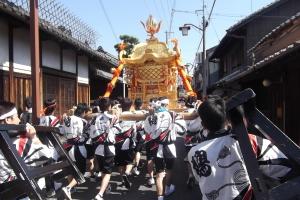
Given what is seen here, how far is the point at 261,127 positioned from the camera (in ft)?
4.53

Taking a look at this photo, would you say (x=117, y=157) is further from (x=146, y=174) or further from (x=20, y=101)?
(x=20, y=101)

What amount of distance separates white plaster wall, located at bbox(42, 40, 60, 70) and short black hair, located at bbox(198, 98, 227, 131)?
6.49 m

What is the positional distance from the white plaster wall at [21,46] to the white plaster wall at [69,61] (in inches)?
85.0

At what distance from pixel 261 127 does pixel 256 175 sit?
271 mm

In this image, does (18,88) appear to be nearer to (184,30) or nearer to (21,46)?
(21,46)

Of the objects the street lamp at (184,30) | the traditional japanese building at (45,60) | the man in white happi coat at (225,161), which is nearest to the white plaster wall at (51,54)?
the traditional japanese building at (45,60)

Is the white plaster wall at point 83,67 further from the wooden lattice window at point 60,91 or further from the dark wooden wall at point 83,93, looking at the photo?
the wooden lattice window at point 60,91

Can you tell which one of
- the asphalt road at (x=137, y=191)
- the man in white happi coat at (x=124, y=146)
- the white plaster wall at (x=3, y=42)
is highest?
the white plaster wall at (x=3, y=42)

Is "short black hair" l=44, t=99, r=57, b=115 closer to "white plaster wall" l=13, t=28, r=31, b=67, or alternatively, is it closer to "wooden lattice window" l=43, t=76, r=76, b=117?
"white plaster wall" l=13, t=28, r=31, b=67

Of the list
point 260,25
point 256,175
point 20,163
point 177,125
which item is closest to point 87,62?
point 177,125

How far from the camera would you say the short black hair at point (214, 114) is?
1739 millimetres

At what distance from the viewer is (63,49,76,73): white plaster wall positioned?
337 inches

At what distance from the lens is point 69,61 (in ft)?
29.2

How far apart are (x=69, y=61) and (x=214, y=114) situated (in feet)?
26.6
